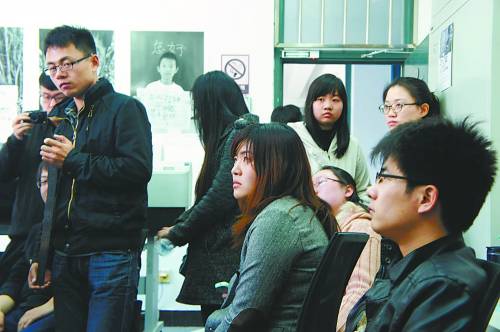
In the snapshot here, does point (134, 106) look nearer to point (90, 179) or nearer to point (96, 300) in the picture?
point (90, 179)

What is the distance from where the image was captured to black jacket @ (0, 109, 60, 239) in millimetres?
2385

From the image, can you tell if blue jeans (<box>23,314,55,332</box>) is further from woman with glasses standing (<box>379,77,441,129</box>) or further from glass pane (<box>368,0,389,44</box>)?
glass pane (<box>368,0,389,44</box>)

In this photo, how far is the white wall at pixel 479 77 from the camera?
194 centimetres

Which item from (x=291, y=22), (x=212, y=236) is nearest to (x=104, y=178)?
(x=212, y=236)

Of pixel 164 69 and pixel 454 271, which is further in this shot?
pixel 164 69

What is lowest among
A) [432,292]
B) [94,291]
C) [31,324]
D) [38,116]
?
[31,324]

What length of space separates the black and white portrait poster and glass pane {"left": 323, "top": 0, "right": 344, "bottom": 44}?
3.03ft

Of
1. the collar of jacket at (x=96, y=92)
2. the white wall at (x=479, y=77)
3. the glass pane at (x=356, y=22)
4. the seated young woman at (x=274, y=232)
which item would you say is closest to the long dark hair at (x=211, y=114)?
the collar of jacket at (x=96, y=92)

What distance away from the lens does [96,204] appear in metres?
2.02

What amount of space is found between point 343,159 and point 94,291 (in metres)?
1.24

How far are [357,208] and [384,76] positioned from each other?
4440mm

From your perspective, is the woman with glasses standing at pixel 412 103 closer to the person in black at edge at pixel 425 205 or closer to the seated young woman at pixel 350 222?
the seated young woman at pixel 350 222

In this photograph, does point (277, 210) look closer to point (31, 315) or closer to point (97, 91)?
point (97, 91)

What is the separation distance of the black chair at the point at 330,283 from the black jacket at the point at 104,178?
0.90 m
